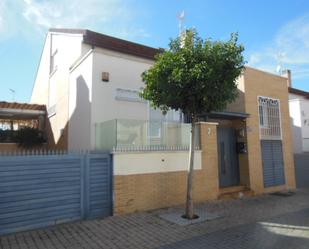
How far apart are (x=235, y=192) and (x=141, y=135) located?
458 centimetres

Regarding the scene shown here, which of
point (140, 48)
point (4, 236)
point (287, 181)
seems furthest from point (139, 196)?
point (287, 181)

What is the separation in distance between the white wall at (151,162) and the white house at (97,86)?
77 cm

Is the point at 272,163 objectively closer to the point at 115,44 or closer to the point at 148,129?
the point at 148,129

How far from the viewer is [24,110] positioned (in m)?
14.9

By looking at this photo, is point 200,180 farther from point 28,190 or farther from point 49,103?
point 49,103

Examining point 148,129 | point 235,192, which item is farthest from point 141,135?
point 235,192

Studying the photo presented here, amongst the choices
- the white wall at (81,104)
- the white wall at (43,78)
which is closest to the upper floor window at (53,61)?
the white wall at (43,78)

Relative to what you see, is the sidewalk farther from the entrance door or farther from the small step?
the entrance door

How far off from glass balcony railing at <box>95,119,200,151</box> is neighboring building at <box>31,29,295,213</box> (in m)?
0.03

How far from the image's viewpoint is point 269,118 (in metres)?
12.8

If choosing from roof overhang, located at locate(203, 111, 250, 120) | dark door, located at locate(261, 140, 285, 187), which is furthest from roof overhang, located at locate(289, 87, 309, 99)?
roof overhang, located at locate(203, 111, 250, 120)

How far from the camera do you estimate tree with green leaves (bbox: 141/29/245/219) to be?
708 centimetres

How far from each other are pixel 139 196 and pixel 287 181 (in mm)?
7996

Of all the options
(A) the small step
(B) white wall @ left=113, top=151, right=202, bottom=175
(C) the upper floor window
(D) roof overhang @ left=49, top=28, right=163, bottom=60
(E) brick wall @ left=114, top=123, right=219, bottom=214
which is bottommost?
(A) the small step
